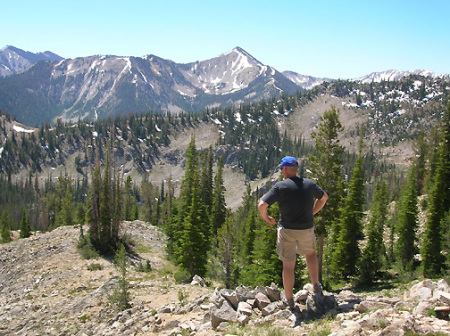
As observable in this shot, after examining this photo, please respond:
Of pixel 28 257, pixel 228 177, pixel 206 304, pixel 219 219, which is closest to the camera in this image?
pixel 206 304

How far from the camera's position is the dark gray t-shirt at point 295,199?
7.84m

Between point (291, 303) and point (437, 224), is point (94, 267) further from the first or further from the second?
point (437, 224)

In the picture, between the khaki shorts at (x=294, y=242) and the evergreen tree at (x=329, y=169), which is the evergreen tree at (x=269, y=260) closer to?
the evergreen tree at (x=329, y=169)

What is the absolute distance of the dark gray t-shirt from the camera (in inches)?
309

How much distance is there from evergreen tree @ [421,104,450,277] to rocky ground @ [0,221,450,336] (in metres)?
10.6

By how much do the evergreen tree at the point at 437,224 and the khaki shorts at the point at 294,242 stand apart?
20.9m

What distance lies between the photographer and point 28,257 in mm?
→ 31750

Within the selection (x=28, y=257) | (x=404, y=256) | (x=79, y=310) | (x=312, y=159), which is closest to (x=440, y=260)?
(x=404, y=256)

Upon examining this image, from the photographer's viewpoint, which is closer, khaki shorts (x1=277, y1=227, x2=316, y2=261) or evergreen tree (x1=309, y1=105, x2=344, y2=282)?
khaki shorts (x1=277, y1=227, x2=316, y2=261)

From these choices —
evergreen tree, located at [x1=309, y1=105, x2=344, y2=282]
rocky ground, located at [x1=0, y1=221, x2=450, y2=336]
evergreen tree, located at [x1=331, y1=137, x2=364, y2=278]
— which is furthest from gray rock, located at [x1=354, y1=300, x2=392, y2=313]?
evergreen tree, located at [x1=331, y1=137, x2=364, y2=278]

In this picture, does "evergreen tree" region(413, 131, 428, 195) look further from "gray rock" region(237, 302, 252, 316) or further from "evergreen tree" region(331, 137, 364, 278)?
"gray rock" region(237, 302, 252, 316)

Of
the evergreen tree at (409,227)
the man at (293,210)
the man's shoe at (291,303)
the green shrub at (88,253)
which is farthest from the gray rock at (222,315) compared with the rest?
the evergreen tree at (409,227)

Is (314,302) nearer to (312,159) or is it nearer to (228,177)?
(312,159)

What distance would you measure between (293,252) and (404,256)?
31585 millimetres
